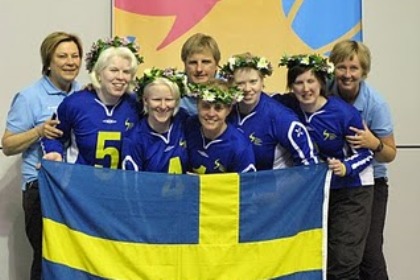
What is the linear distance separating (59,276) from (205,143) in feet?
2.41

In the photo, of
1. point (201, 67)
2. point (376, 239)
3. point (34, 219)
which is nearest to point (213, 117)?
point (201, 67)

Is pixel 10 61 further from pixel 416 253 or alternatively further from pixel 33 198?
pixel 416 253

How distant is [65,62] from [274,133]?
95cm

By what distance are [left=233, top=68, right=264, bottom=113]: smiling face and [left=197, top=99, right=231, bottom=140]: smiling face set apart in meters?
0.09

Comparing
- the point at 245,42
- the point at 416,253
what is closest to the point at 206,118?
the point at 245,42

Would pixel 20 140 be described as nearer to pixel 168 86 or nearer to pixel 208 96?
pixel 168 86

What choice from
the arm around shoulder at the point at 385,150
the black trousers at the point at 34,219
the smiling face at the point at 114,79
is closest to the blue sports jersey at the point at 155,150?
the smiling face at the point at 114,79

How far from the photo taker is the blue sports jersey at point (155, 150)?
8.53 feet

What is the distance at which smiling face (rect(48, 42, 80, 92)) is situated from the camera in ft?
9.53

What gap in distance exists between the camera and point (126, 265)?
254cm

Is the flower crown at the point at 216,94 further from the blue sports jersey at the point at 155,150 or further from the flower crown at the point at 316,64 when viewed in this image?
the flower crown at the point at 316,64

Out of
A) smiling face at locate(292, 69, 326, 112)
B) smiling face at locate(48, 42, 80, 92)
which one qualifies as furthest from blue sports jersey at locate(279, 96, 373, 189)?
smiling face at locate(48, 42, 80, 92)

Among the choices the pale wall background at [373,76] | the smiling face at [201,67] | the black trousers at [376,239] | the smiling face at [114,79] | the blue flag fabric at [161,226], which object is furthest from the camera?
the pale wall background at [373,76]

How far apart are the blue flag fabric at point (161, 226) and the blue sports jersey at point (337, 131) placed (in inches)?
10.4
